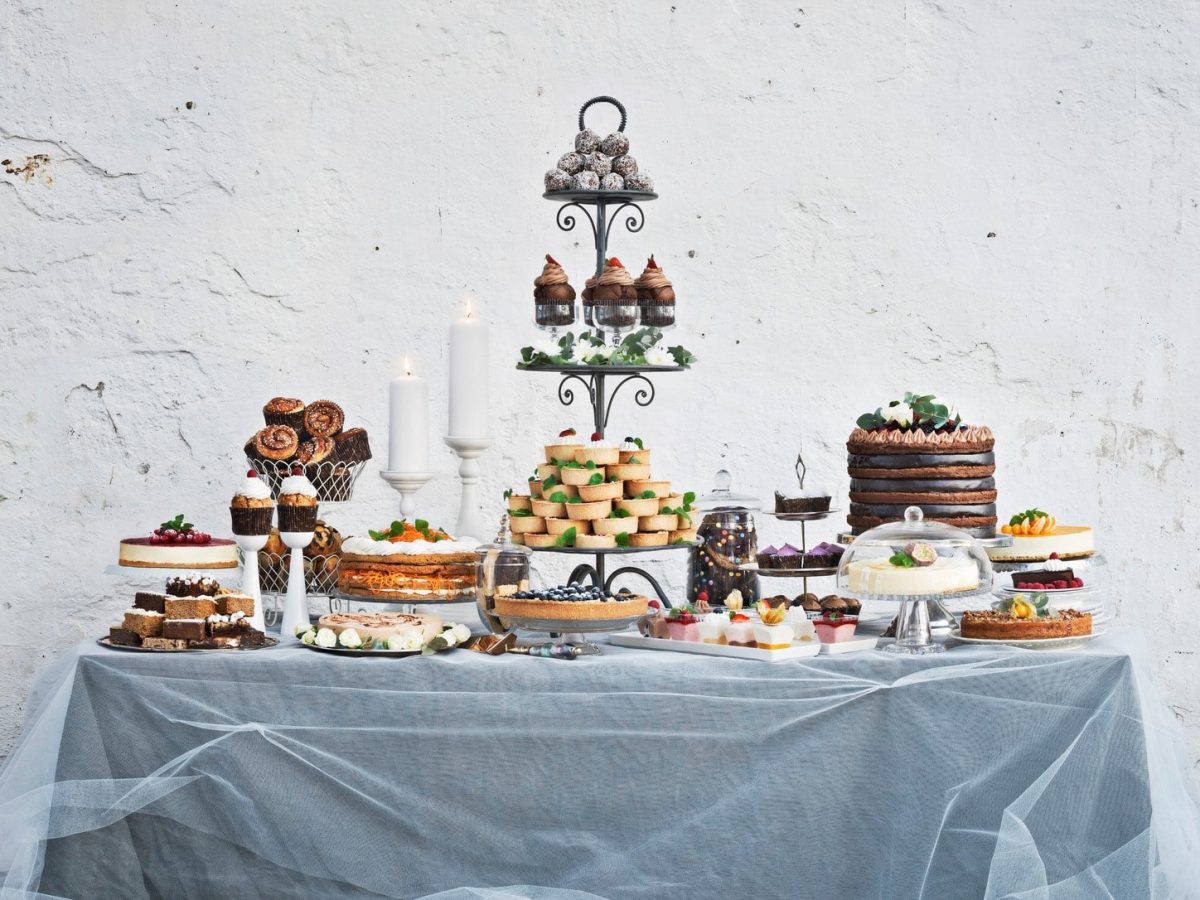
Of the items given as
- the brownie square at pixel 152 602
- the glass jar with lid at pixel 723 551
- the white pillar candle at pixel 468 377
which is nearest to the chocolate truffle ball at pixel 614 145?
the white pillar candle at pixel 468 377

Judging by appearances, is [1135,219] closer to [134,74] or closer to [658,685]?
[658,685]

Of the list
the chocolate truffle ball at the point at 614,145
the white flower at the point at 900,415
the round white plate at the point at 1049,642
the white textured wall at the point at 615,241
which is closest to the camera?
the round white plate at the point at 1049,642

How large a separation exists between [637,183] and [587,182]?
0.13 metres

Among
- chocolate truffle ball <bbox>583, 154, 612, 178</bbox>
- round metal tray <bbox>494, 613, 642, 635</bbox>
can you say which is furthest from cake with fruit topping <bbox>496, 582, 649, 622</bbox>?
chocolate truffle ball <bbox>583, 154, 612, 178</bbox>

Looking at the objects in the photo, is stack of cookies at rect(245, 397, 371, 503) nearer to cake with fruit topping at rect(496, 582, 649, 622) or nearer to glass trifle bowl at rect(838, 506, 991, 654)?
cake with fruit topping at rect(496, 582, 649, 622)

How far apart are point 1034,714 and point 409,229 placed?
279 centimetres

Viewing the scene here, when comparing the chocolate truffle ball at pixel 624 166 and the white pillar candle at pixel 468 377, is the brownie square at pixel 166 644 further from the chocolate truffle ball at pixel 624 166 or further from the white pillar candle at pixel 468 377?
the chocolate truffle ball at pixel 624 166

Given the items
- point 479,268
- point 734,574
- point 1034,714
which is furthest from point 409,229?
point 1034,714

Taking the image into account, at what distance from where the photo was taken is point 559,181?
327 cm

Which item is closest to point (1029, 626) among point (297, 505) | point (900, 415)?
point (900, 415)

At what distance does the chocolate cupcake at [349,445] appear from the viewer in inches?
131

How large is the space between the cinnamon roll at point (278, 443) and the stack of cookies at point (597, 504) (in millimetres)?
549

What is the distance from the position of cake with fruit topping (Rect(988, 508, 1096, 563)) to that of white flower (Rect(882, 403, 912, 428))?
0.34m

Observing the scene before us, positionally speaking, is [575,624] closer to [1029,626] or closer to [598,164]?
[1029,626]
